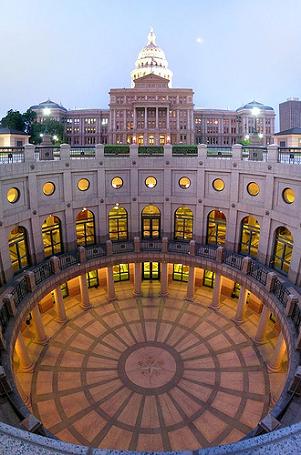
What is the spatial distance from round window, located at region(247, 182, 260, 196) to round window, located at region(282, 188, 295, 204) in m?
2.72

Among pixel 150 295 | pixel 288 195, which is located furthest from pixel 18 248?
pixel 288 195

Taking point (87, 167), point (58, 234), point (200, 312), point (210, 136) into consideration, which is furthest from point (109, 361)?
point (210, 136)

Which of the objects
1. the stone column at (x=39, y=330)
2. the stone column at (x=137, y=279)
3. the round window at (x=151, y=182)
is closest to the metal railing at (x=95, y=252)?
the stone column at (x=137, y=279)

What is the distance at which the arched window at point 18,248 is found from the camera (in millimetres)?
22453

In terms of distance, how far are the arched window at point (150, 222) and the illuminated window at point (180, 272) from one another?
3.63 meters

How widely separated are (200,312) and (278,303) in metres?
8.34

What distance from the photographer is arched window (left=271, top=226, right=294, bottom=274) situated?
73.6ft

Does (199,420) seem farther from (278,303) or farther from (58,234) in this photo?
(58,234)

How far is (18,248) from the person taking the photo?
23.0 meters

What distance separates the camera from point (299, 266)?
20625 millimetres

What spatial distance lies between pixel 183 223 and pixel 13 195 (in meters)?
15.2

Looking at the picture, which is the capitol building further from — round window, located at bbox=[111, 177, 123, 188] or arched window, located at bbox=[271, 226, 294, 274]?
round window, located at bbox=[111, 177, 123, 188]

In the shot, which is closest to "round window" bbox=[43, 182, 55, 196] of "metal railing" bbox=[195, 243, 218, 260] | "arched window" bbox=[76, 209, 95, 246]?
"arched window" bbox=[76, 209, 95, 246]

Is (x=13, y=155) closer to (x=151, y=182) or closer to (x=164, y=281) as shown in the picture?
(x=151, y=182)
